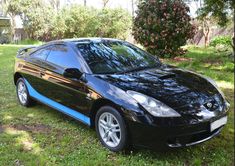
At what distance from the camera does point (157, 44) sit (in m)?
11.1

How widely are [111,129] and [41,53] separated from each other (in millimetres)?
2376

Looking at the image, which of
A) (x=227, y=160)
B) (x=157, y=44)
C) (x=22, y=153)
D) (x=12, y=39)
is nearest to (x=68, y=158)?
(x=22, y=153)

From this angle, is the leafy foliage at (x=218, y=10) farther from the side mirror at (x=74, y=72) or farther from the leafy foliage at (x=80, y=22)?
the leafy foliage at (x=80, y=22)

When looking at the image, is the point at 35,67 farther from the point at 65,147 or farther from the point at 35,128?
the point at 65,147

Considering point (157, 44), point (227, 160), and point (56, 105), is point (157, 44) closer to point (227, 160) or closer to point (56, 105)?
point (56, 105)

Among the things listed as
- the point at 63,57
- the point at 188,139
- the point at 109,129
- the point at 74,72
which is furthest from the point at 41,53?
the point at 188,139

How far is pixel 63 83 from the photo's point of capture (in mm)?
4984

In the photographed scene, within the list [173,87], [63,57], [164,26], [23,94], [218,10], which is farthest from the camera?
[218,10]

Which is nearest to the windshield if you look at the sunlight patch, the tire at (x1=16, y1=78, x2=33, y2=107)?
the tire at (x1=16, y1=78, x2=33, y2=107)

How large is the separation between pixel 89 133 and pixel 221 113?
1.94 m

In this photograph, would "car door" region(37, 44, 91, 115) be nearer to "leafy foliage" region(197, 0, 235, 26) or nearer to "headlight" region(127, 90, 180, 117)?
"headlight" region(127, 90, 180, 117)

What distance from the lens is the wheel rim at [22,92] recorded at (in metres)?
6.48

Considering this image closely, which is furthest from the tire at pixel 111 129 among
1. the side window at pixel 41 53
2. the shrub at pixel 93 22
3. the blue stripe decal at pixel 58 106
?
the shrub at pixel 93 22

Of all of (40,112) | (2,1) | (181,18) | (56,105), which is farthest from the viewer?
(2,1)
